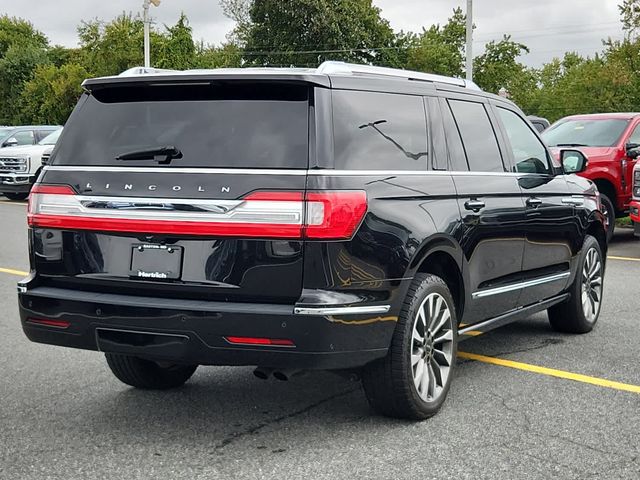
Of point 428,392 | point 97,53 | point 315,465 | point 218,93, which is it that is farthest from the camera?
point 97,53

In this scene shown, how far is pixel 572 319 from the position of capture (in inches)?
272

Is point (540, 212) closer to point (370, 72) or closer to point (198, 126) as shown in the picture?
point (370, 72)

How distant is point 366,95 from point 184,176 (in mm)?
1052

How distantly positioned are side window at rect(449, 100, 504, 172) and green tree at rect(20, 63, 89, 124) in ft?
139

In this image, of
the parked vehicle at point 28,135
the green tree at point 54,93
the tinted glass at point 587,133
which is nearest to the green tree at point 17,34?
the green tree at point 54,93

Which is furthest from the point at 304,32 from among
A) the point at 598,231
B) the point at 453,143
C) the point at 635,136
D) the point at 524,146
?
the point at 453,143

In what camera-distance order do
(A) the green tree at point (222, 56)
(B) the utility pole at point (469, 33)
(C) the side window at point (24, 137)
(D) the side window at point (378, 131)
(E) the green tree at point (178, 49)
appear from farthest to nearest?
1. (A) the green tree at point (222, 56)
2. (E) the green tree at point (178, 49)
3. (B) the utility pole at point (469, 33)
4. (C) the side window at point (24, 137)
5. (D) the side window at point (378, 131)

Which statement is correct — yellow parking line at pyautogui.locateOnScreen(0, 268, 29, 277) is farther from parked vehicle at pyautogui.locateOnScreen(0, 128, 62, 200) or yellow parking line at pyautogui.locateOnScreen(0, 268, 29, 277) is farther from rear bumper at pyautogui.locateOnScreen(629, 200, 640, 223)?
parked vehicle at pyautogui.locateOnScreen(0, 128, 62, 200)

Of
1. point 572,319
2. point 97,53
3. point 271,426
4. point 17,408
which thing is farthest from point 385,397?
point 97,53

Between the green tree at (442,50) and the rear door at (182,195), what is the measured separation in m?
55.2

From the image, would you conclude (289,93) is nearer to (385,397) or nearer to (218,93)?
(218,93)

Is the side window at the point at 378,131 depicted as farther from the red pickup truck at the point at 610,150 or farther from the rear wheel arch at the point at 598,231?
the red pickup truck at the point at 610,150

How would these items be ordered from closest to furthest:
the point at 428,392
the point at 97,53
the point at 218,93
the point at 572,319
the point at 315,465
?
the point at 315,465 < the point at 218,93 < the point at 428,392 < the point at 572,319 < the point at 97,53

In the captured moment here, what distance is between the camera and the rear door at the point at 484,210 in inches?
206
